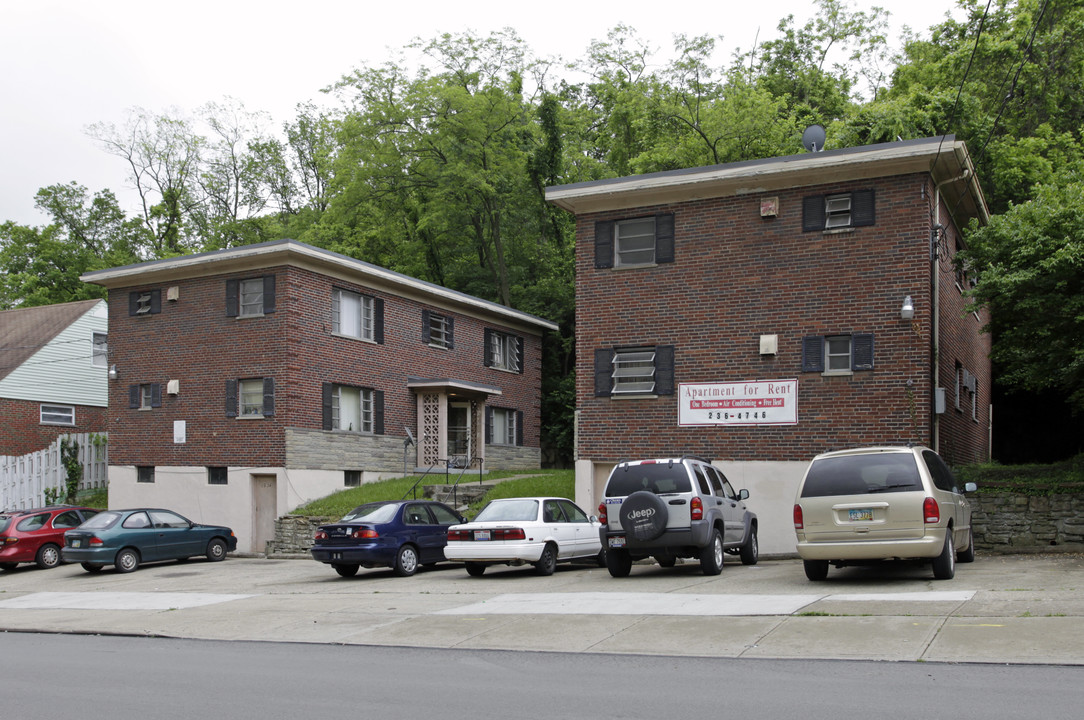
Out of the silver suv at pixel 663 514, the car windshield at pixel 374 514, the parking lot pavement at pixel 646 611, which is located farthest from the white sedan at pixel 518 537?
the car windshield at pixel 374 514

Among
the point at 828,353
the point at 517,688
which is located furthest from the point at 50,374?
the point at 517,688

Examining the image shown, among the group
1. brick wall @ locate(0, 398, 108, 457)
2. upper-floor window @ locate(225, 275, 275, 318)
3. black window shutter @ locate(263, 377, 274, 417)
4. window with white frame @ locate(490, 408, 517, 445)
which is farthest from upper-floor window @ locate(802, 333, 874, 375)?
brick wall @ locate(0, 398, 108, 457)

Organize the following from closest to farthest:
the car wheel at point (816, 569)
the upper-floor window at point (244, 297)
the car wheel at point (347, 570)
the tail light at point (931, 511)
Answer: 1. the tail light at point (931, 511)
2. the car wheel at point (816, 569)
3. the car wheel at point (347, 570)
4. the upper-floor window at point (244, 297)

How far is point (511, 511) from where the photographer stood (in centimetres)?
1822

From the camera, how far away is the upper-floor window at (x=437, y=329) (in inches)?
1313

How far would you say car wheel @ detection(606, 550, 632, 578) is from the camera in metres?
16.7

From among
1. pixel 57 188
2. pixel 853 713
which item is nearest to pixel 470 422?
pixel 853 713

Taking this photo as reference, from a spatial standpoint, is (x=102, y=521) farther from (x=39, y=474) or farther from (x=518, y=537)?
(x=39, y=474)

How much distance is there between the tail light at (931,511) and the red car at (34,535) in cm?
2011

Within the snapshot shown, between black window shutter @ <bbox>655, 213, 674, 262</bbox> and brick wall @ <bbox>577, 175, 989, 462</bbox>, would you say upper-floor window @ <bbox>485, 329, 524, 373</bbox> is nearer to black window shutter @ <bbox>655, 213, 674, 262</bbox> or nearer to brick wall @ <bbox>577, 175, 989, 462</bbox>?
brick wall @ <bbox>577, 175, 989, 462</bbox>

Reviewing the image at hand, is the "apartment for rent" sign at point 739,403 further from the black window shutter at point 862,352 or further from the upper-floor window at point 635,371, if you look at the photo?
the black window shutter at point 862,352

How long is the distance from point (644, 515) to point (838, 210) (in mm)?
8878

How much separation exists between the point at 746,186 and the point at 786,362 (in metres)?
3.77

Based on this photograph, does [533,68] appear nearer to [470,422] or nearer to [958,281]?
[470,422]
